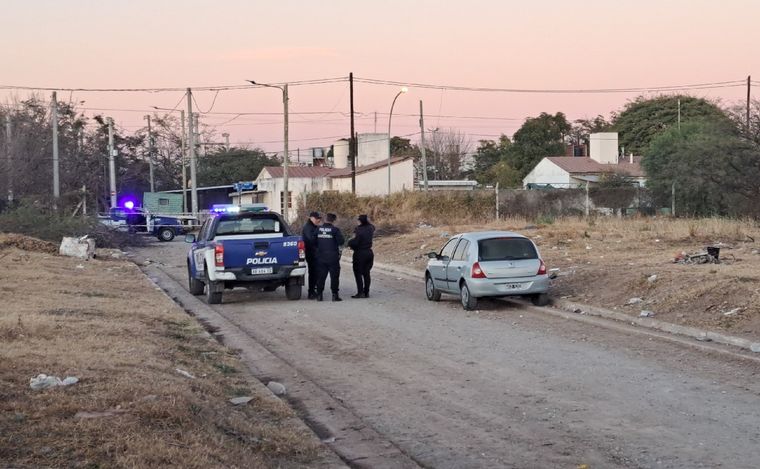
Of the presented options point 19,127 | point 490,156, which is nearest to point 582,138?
point 490,156

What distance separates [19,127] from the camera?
55.3m

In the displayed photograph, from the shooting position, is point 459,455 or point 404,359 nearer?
point 459,455

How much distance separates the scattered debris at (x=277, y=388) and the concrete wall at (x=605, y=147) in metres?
72.9

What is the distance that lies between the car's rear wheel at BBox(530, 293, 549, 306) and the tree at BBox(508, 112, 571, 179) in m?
66.2

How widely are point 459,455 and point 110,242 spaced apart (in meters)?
35.2

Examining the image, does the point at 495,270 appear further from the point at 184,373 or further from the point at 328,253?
the point at 184,373

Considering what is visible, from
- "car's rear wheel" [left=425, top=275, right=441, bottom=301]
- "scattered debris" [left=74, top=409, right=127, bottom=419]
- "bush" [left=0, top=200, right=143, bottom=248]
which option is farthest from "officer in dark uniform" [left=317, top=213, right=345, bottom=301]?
"bush" [left=0, top=200, right=143, bottom=248]

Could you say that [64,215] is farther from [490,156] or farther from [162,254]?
[490,156]

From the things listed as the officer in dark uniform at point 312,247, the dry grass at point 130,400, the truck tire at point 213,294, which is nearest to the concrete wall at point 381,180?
the officer in dark uniform at point 312,247

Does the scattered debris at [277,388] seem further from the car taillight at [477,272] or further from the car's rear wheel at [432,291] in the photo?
the car's rear wheel at [432,291]

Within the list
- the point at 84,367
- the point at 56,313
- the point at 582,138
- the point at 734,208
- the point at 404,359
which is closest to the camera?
the point at 84,367

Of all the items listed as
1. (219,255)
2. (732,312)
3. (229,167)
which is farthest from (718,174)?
(229,167)

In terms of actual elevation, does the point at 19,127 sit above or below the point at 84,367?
above

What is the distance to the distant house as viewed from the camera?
67.1m
